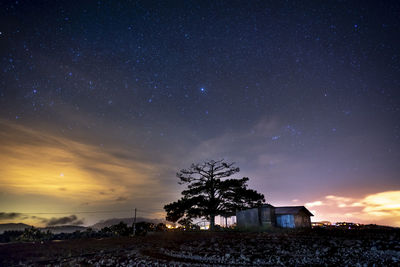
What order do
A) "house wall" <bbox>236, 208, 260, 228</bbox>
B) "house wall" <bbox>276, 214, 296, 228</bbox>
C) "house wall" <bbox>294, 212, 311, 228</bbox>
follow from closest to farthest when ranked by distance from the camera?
1. "house wall" <bbox>236, 208, 260, 228</bbox>
2. "house wall" <bbox>276, 214, 296, 228</bbox>
3. "house wall" <bbox>294, 212, 311, 228</bbox>

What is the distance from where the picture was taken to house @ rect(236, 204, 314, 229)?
3475 cm

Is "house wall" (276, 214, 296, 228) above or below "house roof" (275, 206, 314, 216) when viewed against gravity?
below

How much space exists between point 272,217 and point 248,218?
411 cm

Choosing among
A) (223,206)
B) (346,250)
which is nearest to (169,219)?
(223,206)

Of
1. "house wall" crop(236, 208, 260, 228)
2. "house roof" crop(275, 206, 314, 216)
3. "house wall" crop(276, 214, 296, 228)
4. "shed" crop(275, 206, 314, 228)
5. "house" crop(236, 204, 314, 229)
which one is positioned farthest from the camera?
"house roof" crop(275, 206, 314, 216)

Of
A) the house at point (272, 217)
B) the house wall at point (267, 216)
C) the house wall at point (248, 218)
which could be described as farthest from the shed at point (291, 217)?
the house wall at point (248, 218)

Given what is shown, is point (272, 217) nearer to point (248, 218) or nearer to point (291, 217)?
point (291, 217)

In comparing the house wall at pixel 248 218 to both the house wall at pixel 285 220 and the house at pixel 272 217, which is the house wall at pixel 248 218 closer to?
the house at pixel 272 217

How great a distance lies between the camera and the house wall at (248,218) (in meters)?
34.4

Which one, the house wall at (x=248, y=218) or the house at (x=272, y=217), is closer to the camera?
the house wall at (x=248, y=218)

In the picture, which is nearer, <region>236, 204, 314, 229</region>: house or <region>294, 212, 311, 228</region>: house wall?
<region>236, 204, 314, 229</region>: house

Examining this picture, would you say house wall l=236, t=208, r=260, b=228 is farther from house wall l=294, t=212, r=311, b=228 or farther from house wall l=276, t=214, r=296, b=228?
house wall l=294, t=212, r=311, b=228

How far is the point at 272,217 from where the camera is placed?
118 ft

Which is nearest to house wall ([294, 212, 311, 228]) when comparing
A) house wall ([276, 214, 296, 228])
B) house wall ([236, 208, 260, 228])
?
house wall ([276, 214, 296, 228])
